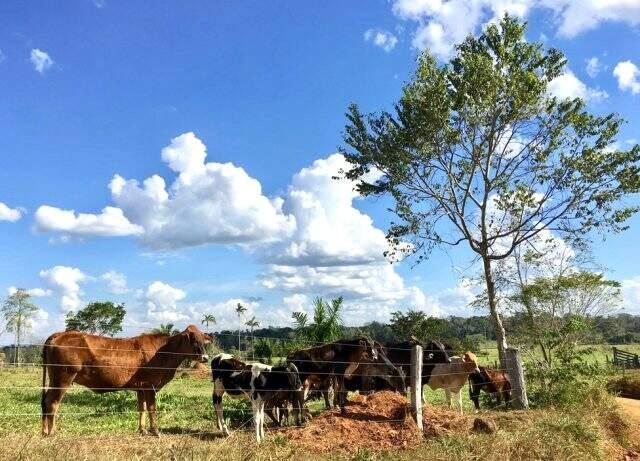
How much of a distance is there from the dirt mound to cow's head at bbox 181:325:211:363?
2.28 metres

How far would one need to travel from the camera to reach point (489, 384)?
15508 mm

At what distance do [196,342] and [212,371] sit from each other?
28.9 inches

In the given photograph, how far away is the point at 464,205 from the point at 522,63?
4.30 metres

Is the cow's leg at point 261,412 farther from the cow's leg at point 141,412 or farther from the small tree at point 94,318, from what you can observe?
the small tree at point 94,318

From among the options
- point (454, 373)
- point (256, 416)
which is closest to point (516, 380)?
point (454, 373)

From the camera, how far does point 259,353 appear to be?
38156 millimetres

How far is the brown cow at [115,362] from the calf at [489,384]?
7569mm

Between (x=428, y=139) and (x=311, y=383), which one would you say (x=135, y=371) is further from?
(x=428, y=139)

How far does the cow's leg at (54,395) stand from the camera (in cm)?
935

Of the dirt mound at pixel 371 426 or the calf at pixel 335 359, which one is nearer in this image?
the dirt mound at pixel 371 426

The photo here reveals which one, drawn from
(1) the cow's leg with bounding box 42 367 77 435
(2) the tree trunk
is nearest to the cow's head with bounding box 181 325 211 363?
(1) the cow's leg with bounding box 42 367 77 435

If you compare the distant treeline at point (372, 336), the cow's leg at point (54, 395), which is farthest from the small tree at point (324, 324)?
the cow's leg at point (54, 395)

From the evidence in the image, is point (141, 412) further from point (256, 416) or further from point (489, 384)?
point (489, 384)

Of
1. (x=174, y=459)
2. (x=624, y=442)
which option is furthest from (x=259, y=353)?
(x=174, y=459)
